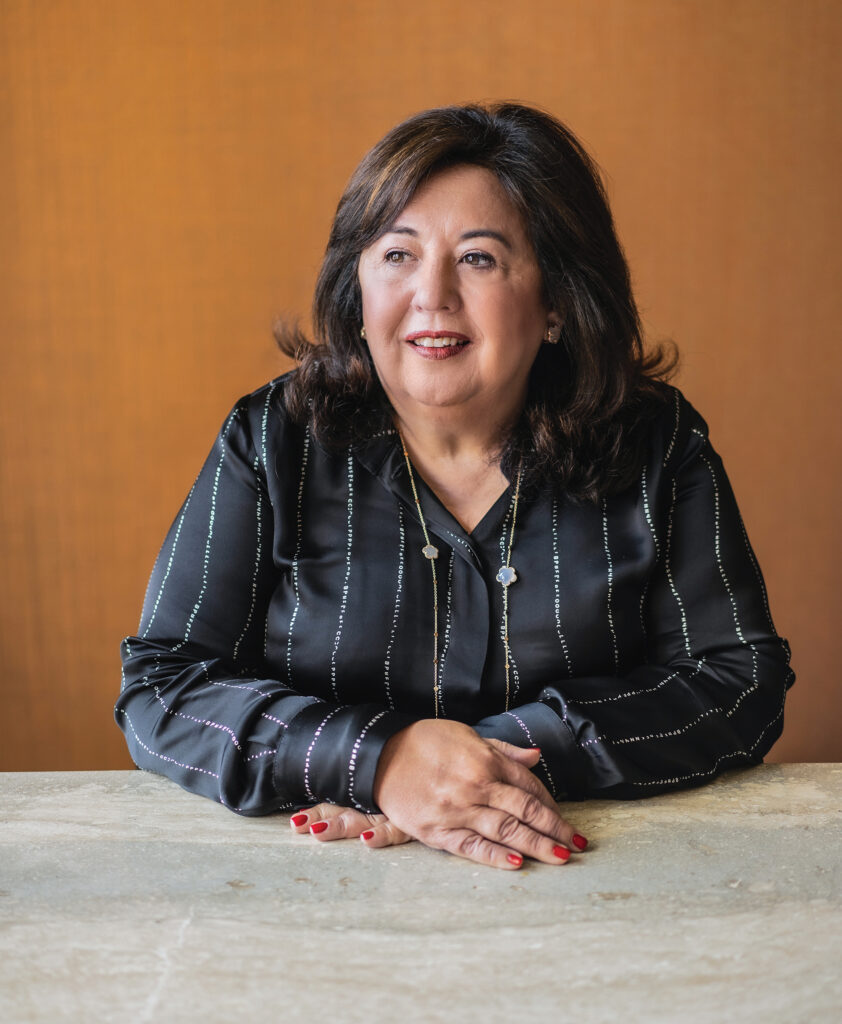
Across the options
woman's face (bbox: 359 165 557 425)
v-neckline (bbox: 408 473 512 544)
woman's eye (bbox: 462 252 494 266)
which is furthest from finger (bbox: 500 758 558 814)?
woman's eye (bbox: 462 252 494 266)

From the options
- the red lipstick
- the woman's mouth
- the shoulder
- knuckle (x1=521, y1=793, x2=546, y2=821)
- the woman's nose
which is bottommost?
knuckle (x1=521, y1=793, x2=546, y2=821)

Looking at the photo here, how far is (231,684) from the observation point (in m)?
1.34

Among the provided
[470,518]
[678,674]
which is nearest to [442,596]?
[470,518]

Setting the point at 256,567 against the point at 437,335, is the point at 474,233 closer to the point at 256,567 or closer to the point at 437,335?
the point at 437,335

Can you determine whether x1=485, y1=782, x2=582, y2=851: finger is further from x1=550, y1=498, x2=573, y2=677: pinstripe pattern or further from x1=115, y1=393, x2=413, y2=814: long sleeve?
x1=550, y1=498, x2=573, y2=677: pinstripe pattern

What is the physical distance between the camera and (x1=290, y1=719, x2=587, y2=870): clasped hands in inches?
44.2

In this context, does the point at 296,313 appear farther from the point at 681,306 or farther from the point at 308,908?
the point at 308,908

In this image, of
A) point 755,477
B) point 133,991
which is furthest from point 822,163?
point 133,991

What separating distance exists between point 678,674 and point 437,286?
615 millimetres

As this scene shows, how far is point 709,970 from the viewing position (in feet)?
2.95

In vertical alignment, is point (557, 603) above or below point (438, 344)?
below

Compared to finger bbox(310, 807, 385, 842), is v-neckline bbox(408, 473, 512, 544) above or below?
above

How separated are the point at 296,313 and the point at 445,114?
4.34ft

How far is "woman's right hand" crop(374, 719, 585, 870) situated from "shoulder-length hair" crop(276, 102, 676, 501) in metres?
0.46
